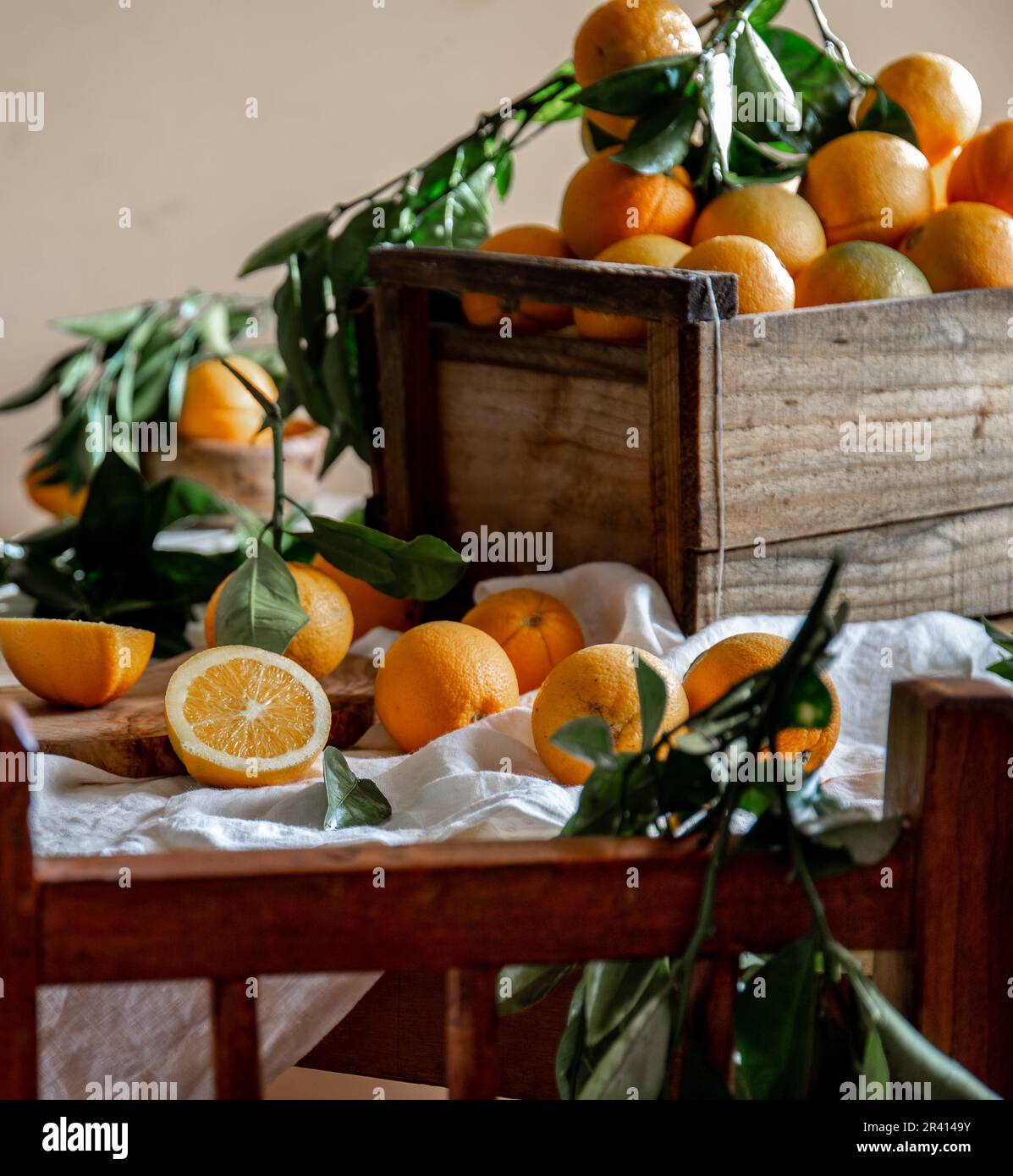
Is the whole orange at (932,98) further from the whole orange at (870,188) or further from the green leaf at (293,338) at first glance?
the green leaf at (293,338)

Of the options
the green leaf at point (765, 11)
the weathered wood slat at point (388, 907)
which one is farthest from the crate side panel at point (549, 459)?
the weathered wood slat at point (388, 907)

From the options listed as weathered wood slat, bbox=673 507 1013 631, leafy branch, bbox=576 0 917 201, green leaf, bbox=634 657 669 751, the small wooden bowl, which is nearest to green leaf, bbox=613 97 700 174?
leafy branch, bbox=576 0 917 201

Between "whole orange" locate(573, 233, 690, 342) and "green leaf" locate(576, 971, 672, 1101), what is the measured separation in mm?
479

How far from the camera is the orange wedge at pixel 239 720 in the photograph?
620 mm

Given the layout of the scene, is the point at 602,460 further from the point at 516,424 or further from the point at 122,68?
the point at 122,68

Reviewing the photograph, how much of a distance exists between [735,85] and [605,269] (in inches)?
8.4

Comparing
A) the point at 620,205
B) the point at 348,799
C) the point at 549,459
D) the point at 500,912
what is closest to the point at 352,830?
the point at 348,799

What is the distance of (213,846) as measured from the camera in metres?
0.55

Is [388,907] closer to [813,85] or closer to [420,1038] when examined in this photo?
[420,1038]

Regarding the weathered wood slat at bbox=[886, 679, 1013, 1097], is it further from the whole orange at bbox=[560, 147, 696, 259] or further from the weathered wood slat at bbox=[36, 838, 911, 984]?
the whole orange at bbox=[560, 147, 696, 259]

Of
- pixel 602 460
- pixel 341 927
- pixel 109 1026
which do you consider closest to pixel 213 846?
pixel 109 1026

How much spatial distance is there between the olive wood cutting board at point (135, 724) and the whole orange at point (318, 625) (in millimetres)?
19

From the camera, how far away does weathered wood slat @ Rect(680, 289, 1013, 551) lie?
71 cm

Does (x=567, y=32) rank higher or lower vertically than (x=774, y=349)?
higher
